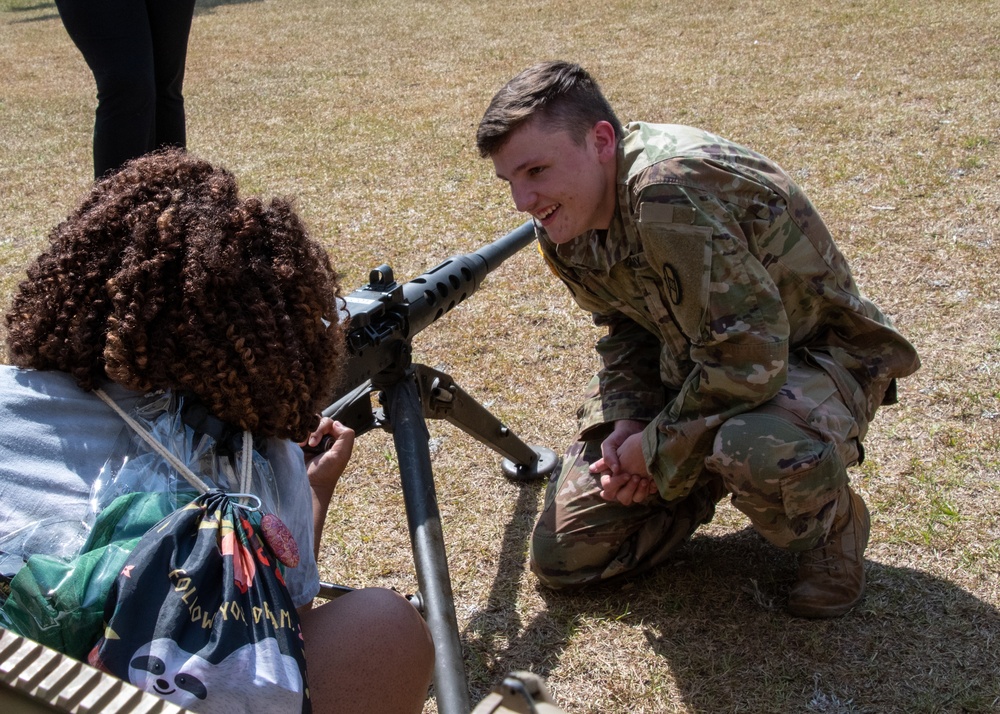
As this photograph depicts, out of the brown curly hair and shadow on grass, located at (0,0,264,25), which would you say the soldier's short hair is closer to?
the brown curly hair

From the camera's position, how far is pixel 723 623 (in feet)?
8.94

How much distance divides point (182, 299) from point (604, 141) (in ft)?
4.64

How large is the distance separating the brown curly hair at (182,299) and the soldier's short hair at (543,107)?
961mm

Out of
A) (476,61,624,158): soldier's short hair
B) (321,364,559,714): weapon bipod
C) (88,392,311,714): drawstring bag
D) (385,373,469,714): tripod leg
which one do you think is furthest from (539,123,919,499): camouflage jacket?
(88,392,311,714): drawstring bag

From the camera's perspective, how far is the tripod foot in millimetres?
3480

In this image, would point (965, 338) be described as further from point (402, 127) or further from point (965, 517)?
point (402, 127)

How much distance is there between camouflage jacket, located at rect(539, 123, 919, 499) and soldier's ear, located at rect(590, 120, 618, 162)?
29 millimetres

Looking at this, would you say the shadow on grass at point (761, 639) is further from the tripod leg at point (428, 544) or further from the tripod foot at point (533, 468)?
the tripod leg at point (428, 544)

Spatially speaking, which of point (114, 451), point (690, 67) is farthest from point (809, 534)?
point (690, 67)

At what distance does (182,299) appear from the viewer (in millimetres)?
1542

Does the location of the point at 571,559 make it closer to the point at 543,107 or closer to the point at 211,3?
the point at 543,107

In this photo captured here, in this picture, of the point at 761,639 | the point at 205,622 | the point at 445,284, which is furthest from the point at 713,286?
the point at 205,622

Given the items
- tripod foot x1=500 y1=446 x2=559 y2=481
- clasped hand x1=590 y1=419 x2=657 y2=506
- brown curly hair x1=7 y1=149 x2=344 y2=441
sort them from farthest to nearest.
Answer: tripod foot x1=500 y1=446 x2=559 y2=481 → clasped hand x1=590 y1=419 x2=657 y2=506 → brown curly hair x1=7 y1=149 x2=344 y2=441

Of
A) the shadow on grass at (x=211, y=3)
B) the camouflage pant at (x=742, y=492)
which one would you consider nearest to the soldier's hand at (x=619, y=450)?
the camouflage pant at (x=742, y=492)
